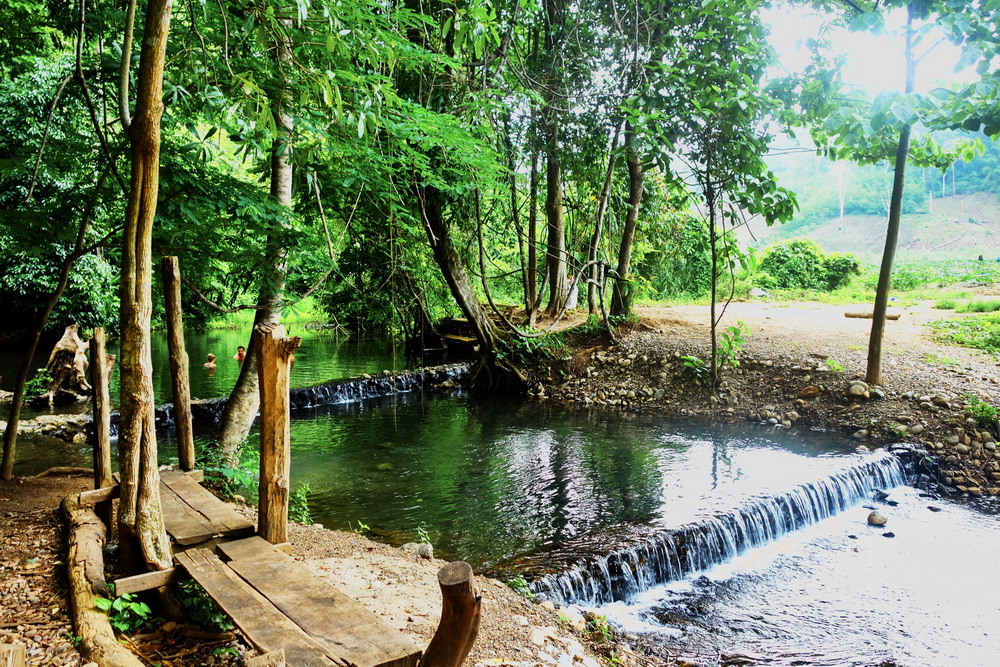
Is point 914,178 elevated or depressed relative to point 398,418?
elevated

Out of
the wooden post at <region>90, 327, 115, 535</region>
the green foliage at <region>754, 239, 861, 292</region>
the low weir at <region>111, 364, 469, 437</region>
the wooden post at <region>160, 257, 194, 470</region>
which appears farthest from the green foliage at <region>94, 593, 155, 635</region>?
the green foliage at <region>754, 239, 861, 292</region>

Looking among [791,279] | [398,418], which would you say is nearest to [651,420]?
[398,418]

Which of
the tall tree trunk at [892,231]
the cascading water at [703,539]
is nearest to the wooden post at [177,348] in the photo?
the cascading water at [703,539]

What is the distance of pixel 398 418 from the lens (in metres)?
13.0

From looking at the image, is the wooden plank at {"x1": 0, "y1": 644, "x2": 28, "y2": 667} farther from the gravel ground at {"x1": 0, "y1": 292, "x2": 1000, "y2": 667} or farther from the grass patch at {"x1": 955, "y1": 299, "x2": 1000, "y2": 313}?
the grass patch at {"x1": 955, "y1": 299, "x2": 1000, "y2": 313}

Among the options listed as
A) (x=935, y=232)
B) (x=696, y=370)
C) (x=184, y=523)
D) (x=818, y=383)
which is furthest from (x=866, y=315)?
(x=935, y=232)

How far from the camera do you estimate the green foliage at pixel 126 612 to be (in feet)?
11.9

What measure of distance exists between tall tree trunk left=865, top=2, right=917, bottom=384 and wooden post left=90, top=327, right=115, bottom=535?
31.5 feet

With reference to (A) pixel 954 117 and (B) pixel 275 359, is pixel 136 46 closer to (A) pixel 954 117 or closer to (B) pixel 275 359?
(B) pixel 275 359

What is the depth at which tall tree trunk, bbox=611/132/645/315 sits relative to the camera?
46.9 ft

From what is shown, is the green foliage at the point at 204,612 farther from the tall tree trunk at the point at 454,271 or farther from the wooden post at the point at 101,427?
the tall tree trunk at the point at 454,271

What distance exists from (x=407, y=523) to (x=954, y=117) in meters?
7.18

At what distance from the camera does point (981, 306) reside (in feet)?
49.8

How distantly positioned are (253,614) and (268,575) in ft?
1.48
